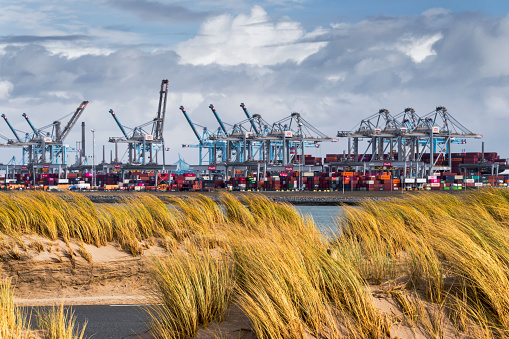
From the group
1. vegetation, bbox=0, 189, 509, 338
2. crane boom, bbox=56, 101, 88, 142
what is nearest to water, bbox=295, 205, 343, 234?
vegetation, bbox=0, 189, 509, 338

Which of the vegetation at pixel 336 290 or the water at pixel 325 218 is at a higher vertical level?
the vegetation at pixel 336 290

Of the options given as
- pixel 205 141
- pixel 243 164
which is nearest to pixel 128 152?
pixel 205 141

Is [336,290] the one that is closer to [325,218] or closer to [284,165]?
[325,218]

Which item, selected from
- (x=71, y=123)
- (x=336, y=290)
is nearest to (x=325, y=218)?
(x=336, y=290)

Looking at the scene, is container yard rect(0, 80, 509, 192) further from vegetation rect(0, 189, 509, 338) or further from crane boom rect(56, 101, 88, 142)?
vegetation rect(0, 189, 509, 338)

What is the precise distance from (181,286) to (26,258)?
7.00m

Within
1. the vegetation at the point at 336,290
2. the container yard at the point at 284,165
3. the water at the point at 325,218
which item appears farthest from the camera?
the container yard at the point at 284,165

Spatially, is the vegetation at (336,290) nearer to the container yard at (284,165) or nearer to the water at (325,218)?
the water at (325,218)

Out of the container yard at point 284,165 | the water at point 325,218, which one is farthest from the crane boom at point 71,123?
the water at point 325,218

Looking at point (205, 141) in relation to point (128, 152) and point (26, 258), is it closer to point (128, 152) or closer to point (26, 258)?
point (128, 152)

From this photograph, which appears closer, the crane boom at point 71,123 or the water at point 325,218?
the water at point 325,218

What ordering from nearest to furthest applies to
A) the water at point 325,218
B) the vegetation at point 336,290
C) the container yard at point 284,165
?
the vegetation at point 336,290 → the water at point 325,218 → the container yard at point 284,165

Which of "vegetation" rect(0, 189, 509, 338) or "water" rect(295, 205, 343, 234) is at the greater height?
"vegetation" rect(0, 189, 509, 338)

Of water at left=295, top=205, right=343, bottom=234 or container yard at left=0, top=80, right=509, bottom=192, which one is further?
container yard at left=0, top=80, right=509, bottom=192
